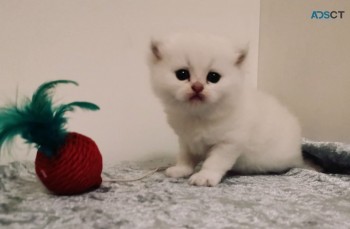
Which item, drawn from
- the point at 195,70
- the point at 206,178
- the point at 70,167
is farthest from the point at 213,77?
the point at 70,167

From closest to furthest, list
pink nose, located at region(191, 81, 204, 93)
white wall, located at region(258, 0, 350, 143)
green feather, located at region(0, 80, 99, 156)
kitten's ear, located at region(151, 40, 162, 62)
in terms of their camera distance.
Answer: green feather, located at region(0, 80, 99, 156), pink nose, located at region(191, 81, 204, 93), kitten's ear, located at region(151, 40, 162, 62), white wall, located at region(258, 0, 350, 143)

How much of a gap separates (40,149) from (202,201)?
442 millimetres

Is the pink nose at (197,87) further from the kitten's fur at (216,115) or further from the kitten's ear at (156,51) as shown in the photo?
the kitten's ear at (156,51)

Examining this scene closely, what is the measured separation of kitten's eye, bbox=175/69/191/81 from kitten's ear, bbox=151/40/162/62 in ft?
0.31

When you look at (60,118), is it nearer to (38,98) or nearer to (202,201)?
(38,98)

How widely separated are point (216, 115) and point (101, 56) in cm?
75

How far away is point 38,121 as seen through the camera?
1.12 metres

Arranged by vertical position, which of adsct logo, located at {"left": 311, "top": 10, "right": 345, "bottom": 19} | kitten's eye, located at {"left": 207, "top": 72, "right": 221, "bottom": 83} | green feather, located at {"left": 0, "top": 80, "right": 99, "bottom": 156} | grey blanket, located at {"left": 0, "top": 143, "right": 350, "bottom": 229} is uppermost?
adsct logo, located at {"left": 311, "top": 10, "right": 345, "bottom": 19}

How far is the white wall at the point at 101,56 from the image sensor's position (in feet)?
5.89

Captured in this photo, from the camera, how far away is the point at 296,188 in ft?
4.27

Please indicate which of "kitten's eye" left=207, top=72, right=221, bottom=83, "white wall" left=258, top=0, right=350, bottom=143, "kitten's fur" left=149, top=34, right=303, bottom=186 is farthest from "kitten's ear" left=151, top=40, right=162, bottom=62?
"white wall" left=258, top=0, right=350, bottom=143

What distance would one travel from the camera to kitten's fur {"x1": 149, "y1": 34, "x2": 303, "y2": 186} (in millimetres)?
1255

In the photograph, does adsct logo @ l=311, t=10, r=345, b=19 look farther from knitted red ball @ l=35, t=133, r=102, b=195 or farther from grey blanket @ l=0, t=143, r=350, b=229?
knitted red ball @ l=35, t=133, r=102, b=195

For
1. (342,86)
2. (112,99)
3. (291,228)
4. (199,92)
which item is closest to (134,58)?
(112,99)
